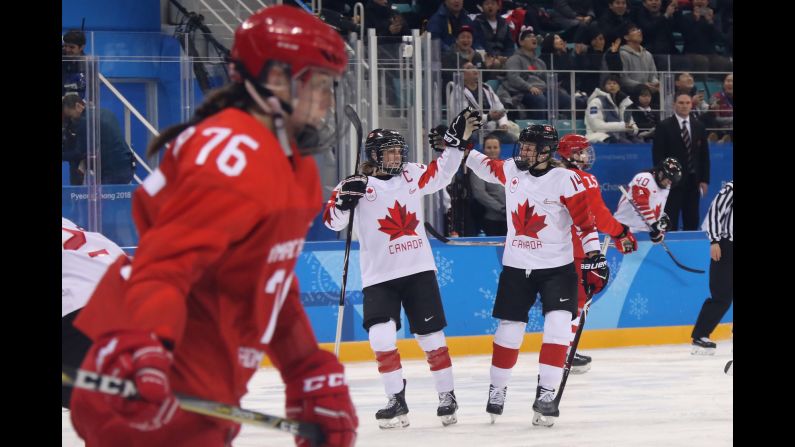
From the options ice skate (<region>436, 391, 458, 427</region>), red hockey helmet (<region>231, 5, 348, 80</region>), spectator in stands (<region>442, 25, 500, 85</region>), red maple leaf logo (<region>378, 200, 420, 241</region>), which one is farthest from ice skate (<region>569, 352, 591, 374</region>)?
red hockey helmet (<region>231, 5, 348, 80</region>)

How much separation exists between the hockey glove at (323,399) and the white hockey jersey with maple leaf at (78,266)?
1.46 meters

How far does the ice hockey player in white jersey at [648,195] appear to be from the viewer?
8500mm

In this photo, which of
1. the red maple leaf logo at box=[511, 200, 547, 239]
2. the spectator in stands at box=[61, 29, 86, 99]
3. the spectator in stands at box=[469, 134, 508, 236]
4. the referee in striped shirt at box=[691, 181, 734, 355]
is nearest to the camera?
the red maple leaf logo at box=[511, 200, 547, 239]

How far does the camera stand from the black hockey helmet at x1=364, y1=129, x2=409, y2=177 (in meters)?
5.71

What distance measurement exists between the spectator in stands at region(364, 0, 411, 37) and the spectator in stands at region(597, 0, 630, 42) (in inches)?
75.5

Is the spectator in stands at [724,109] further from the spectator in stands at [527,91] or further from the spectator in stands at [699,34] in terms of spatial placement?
the spectator in stands at [527,91]

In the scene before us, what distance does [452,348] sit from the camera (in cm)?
820

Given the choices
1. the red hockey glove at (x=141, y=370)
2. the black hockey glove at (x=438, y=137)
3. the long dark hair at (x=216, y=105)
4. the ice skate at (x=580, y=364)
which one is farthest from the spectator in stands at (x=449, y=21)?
the red hockey glove at (x=141, y=370)

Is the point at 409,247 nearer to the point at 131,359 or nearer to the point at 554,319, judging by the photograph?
the point at 554,319

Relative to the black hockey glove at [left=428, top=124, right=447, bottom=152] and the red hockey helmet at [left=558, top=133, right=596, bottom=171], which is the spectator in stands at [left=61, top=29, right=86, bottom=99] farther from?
the red hockey helmet at [left=558, top=133, right=596, bottom=171]

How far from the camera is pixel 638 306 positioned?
343 inches
